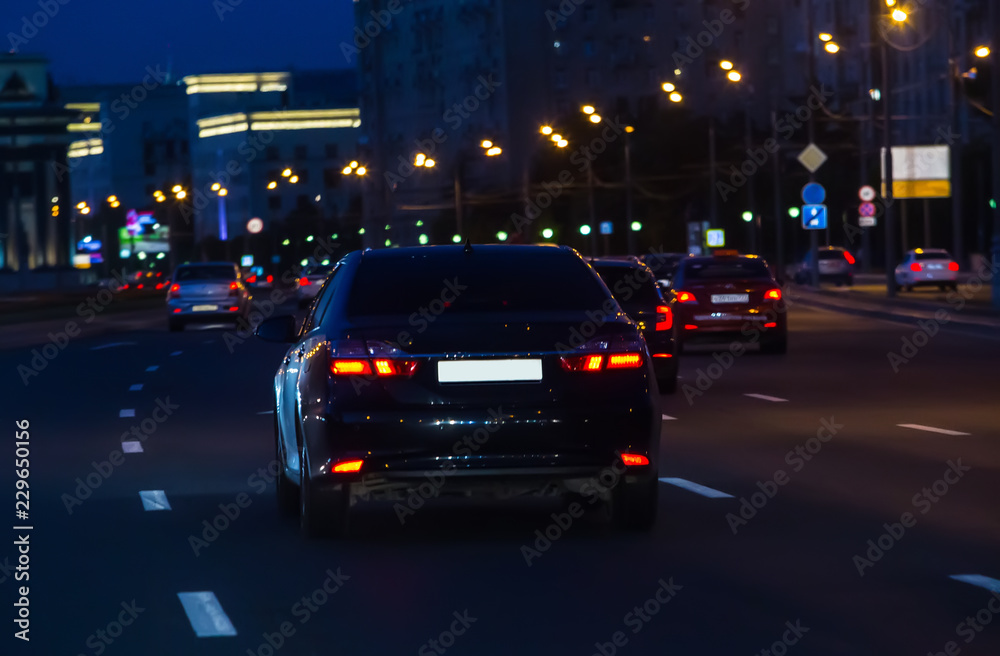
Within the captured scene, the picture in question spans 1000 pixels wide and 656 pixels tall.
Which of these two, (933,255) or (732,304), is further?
(933,255)

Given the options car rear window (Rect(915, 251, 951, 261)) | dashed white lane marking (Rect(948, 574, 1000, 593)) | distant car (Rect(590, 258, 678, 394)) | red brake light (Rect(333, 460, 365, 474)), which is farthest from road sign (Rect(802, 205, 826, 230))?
dashed white lane marking (Rect(948, 574, 1000, 593))

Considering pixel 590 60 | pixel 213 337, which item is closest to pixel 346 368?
pixel 213 337

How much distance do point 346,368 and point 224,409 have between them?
1142cm

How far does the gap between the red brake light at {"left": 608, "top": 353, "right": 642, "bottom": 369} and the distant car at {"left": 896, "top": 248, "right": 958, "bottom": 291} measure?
190ft

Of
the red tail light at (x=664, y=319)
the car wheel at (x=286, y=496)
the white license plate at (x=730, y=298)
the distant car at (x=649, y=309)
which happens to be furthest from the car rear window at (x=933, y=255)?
the car wheel at (x=286, y=496)

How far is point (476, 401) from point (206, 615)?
2.13 m

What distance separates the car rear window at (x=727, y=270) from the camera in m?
32.6

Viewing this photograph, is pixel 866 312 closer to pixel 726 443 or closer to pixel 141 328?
pixel 141 328

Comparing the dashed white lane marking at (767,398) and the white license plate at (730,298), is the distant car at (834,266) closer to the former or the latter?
the white license plate at (730,298)

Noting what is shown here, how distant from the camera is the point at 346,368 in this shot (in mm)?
10203

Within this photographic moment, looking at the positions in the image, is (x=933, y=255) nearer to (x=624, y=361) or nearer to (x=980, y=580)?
(x=624, y=361)

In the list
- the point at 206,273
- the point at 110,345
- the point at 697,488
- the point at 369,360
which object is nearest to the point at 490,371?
the point at 369,360

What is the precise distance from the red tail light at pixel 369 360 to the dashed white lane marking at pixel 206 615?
1.62m

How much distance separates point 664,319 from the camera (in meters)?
23.2
